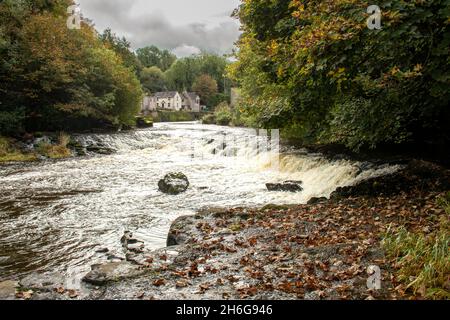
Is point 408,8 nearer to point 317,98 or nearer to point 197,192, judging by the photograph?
point 317,98

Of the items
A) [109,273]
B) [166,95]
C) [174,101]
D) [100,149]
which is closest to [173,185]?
[109,273]

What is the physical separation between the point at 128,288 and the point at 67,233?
160 inches

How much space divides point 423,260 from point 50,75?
83.7 feet

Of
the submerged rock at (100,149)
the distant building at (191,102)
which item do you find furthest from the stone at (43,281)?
the distant building at (191,102)

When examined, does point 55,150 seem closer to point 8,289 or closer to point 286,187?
point 286,187

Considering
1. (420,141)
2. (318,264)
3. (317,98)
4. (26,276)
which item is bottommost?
(26,276)

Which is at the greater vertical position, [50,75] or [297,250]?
[50,75]

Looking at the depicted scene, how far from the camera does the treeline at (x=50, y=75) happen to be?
22.6 meters

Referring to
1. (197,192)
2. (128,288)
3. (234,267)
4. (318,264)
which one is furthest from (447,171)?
(128,288)

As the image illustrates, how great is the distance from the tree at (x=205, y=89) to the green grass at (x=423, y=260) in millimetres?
90824

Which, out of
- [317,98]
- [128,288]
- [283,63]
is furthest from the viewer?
[317,98]

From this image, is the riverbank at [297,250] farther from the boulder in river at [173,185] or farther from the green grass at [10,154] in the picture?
the green grass at [10,154]

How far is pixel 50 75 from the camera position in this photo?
78.6 feet

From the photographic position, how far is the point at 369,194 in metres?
9.45
